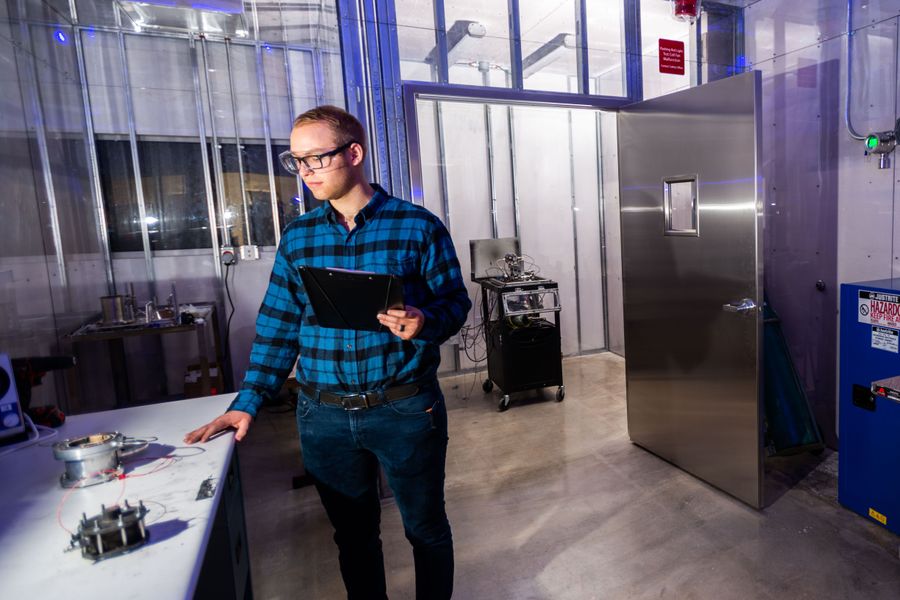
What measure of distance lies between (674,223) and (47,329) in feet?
11.2

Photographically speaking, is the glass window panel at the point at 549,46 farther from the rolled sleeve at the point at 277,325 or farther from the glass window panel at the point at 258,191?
the glass window panel at the point at 258,191

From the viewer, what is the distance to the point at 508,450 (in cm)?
326

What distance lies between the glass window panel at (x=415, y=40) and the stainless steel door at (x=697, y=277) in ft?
3.65

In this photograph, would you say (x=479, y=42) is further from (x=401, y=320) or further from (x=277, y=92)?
(x=277, y=92)

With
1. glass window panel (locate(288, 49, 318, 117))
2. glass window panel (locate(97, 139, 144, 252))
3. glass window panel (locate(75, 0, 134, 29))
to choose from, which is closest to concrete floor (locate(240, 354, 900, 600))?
glass window panel (locate(97, 139, 144, 252))

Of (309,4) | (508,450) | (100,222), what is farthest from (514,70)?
(100,222)

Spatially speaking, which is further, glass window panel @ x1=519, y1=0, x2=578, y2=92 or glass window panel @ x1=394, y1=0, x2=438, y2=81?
glass window panel @ x1=519, y1=0, x2=578, y2=92

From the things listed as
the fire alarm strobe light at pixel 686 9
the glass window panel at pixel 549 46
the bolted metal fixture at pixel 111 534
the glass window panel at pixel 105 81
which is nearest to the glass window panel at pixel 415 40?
the glass window panel at pixel 549 46

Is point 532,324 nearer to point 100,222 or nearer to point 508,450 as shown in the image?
point 508,450

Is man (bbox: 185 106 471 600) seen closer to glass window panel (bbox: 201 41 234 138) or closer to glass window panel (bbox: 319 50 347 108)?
glass window panel (bbox: 319 50 347 108)

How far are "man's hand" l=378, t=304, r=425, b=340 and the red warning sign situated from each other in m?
2.45

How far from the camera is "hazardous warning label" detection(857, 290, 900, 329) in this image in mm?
2076

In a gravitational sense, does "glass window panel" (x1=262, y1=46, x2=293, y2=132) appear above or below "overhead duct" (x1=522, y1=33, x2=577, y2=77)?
above

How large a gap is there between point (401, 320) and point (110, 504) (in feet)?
2.21
